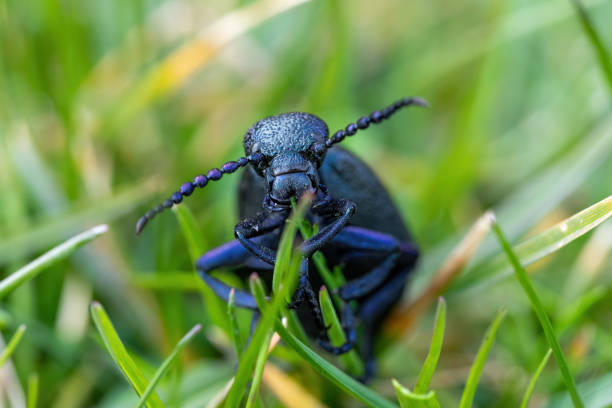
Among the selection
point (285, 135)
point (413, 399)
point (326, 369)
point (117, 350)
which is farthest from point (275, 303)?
point (285, 135)

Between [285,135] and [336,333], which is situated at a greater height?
[285,135]

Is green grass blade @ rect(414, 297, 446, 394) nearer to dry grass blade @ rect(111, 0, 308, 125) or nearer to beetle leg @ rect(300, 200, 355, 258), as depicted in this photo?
beetle leg @ rect(300, 200, 355, 258)

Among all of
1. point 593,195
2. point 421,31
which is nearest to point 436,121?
point 421,31

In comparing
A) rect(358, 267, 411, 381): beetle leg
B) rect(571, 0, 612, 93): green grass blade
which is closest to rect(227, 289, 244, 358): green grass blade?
rect(358, 267, 411, 381): beetle leg

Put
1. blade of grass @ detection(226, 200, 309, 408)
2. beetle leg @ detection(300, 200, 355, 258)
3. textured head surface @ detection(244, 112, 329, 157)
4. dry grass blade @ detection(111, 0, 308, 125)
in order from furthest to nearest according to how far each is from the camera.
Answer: dry grass blade @ detection(111, 0, 308, 125) → textured head surface @ detection(244, 112, 329, 157) → beetle leg @ detection(300, 200, 355, 258) → blade of grass @ detection(226, 200, 309, 408)

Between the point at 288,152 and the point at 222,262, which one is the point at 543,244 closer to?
the point at 288,152

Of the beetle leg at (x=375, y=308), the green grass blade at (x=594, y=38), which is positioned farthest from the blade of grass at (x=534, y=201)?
the green grass blade at (x=594, y=38)

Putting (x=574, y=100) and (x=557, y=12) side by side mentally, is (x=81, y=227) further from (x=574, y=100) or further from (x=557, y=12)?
(x=557, y=12)
